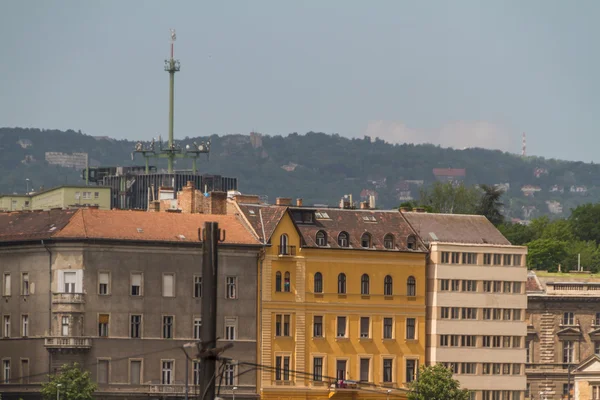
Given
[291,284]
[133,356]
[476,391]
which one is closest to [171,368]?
[133,356]

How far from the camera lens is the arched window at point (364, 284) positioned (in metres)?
166

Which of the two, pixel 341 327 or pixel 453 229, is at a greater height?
pixel 453 229

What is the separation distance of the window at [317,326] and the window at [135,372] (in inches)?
630

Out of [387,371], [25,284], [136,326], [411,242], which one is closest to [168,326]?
[136,326]

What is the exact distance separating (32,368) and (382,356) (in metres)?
29.1

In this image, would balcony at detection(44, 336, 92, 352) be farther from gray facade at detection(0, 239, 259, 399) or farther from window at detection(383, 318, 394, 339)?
window at detection(383, 318, 394, 339)

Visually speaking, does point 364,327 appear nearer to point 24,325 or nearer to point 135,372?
point 135,372

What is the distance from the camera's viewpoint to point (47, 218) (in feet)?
520

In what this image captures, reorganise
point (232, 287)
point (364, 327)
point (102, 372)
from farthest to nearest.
A: point (364, 327)
point (232, 287)
point (102, 372)

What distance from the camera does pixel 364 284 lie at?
166 metres

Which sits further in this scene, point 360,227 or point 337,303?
point 360,227

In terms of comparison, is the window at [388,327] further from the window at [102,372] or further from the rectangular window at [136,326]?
the window at [102,372]

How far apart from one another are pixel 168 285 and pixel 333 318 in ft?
48.9

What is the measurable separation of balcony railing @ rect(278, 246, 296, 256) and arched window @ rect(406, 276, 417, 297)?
11.0m
